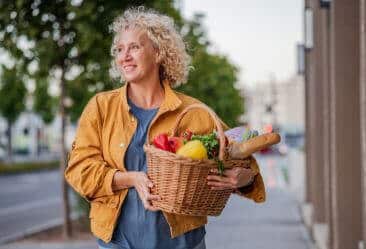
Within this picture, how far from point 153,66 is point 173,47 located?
0.12 meters

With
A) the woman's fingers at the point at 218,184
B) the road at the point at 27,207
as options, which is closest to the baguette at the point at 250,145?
the woman's fingers at the point at 218,184

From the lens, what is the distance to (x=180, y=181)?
10.8 feet

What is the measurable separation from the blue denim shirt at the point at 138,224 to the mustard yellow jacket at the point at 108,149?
0.03 meters

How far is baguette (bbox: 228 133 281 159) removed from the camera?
340 centimetres

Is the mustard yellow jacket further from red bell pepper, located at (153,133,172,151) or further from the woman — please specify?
red bell pepper, located at (153,133,172,151)

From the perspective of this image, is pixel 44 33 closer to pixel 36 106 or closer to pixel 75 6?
pixel 75 6

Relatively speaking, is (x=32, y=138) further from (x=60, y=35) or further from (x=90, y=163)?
(x=90, y=163)

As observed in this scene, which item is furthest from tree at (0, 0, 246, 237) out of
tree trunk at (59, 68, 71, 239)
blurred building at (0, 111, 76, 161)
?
blurred building at (0, 111, 76, 161)

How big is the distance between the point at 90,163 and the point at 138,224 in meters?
0.30

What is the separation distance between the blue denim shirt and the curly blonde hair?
32 centimetres

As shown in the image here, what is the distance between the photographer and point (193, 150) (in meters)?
3.28

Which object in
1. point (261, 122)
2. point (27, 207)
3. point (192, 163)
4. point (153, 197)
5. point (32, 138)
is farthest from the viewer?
point (32, 138)

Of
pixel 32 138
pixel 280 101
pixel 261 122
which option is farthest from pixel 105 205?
pixel 280 101

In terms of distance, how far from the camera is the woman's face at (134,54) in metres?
3.60
